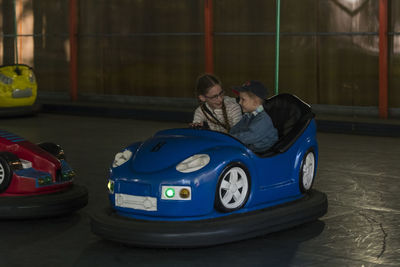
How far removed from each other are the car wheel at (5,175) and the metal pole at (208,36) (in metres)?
8.15

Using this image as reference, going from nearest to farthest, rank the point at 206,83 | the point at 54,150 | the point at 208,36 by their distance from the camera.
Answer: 1. the point at 206,83
2. the point at 54,150
3. the point at 208,36

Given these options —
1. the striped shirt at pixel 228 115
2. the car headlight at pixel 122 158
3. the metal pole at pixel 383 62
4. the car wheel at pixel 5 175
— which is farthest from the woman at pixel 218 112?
the metal pole at pixel 383 62

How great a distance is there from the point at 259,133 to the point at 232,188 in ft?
1.82

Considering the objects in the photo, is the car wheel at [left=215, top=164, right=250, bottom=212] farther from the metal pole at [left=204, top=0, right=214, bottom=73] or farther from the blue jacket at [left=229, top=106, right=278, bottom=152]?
the metal pole at [left=204, top=0, right=214, bottom=73]

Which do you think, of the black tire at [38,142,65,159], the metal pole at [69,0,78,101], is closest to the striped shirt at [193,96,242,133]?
the black tire at [38,142,65,159]

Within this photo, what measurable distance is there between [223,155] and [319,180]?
239 cm

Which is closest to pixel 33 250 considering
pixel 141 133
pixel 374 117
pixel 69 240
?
pixel 69 240

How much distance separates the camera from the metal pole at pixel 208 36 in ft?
43.0

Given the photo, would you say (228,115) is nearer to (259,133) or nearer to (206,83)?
(206,83)

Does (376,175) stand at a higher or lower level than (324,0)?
lower

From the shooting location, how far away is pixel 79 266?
4234 mm

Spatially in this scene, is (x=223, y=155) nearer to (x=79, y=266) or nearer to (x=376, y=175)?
(x=79, y=266)

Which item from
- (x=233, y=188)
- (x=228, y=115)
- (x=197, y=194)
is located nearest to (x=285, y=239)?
(x=233, y=188)

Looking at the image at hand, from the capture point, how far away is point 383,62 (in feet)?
36.6
